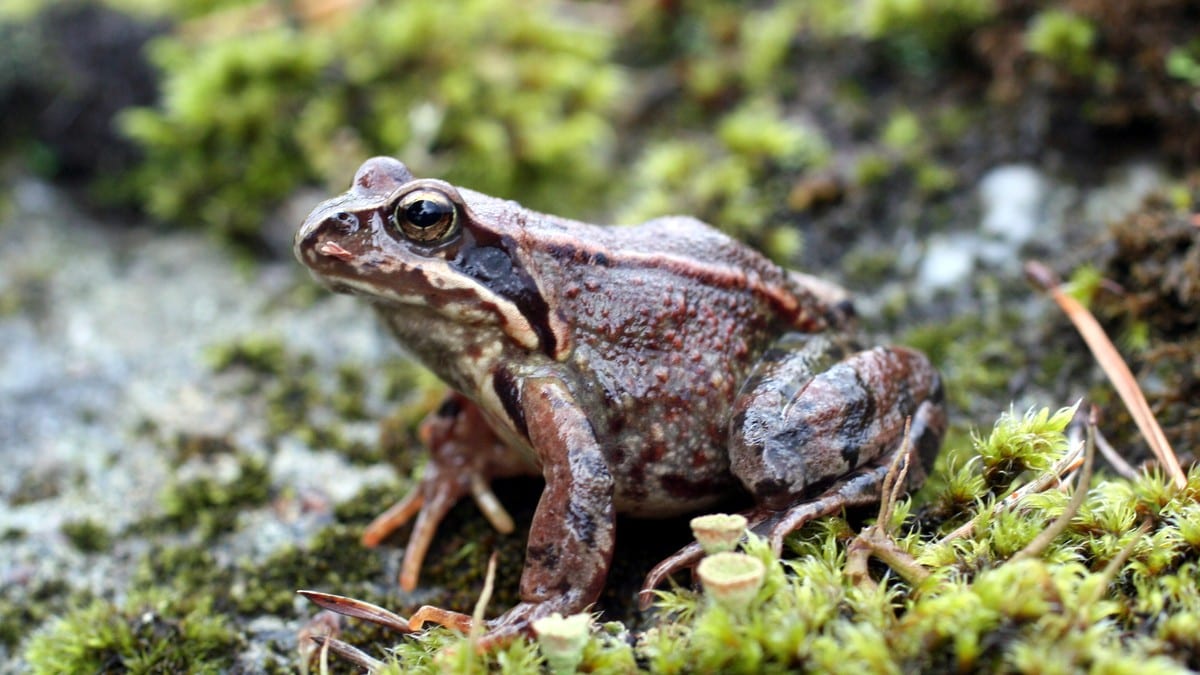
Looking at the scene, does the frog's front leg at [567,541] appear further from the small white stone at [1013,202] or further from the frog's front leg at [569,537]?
the small white stone at [1013,202]

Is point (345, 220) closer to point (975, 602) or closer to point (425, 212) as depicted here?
point (425, 212)

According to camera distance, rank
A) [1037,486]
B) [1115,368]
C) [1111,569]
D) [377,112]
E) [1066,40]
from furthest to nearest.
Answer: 1. [377,112]
2. [1066,40]
3. [1115,368]
4. [1037,486]
5. [1111,569]

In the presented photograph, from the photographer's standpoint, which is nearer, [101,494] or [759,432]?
[759,432]

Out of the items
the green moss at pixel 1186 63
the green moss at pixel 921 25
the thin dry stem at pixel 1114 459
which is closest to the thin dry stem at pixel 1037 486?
the thin dry stem at pixel 1114 459

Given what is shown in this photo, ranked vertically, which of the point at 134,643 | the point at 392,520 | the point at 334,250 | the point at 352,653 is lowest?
the point at 134,643

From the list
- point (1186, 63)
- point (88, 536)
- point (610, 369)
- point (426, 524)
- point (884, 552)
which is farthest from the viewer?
point (1186, 63)

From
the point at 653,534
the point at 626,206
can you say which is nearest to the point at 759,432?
the point at 653,534

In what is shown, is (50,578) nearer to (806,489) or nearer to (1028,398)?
(806,489)

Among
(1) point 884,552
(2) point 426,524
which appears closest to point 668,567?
(1) point 884,552
